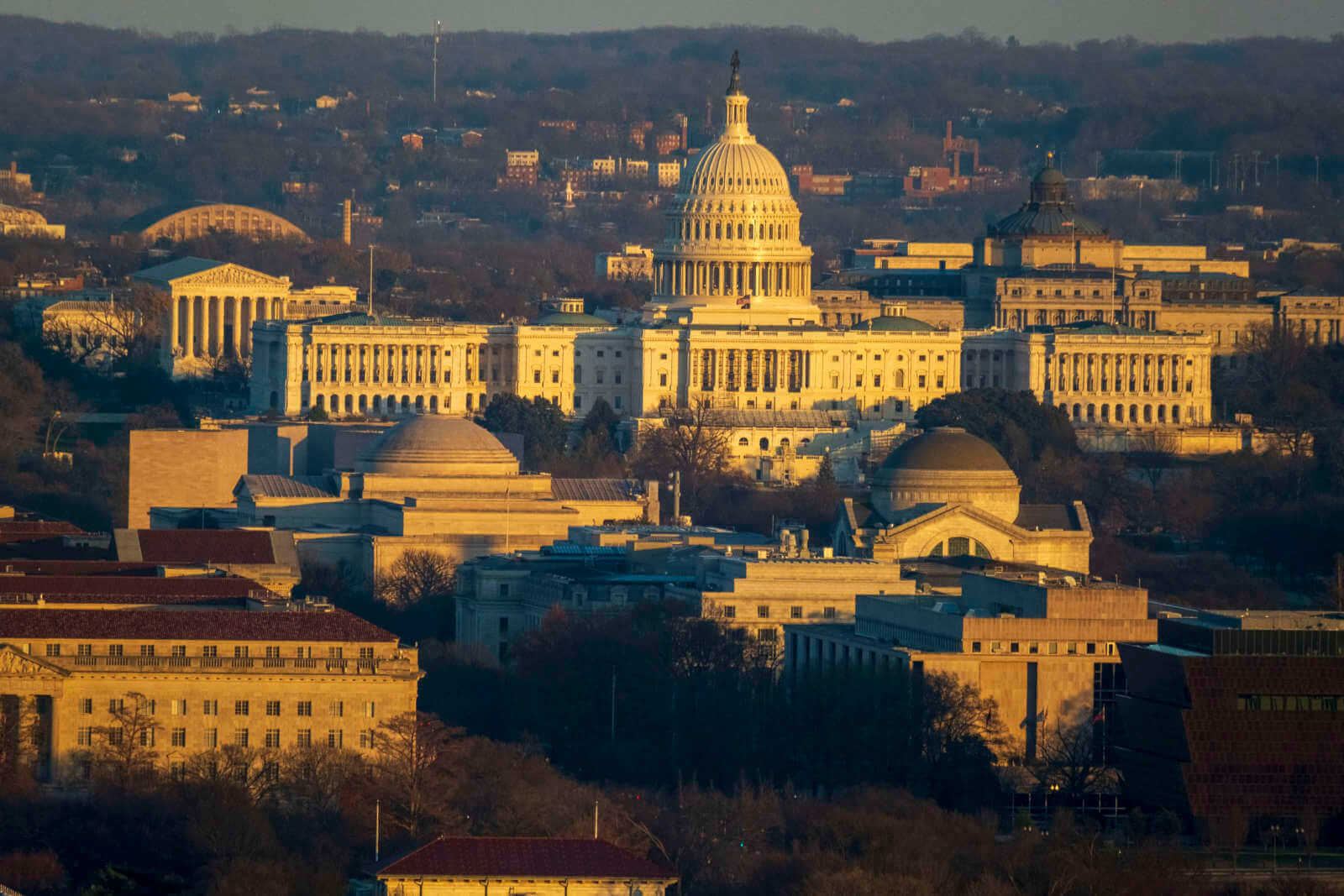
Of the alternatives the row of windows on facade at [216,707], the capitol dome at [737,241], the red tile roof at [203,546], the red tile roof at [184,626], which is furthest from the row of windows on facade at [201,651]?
the capitol dome at [737,241]

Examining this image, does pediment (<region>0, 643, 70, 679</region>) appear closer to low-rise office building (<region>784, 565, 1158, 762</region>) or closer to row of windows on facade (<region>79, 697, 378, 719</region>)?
row of windows on facade (<region>79, 697, 378, 719</region>)

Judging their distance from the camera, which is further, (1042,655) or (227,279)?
(227,279)

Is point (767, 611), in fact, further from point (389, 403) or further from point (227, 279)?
point (227, 279)

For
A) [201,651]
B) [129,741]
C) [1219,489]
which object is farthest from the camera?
[1219,489]

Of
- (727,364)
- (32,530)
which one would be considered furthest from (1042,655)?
(727,364)

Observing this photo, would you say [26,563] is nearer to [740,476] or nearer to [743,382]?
[740,476]

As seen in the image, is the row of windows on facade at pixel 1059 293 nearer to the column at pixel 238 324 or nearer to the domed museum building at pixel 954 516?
the column at pixel 238 324

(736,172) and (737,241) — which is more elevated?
(736,172)
